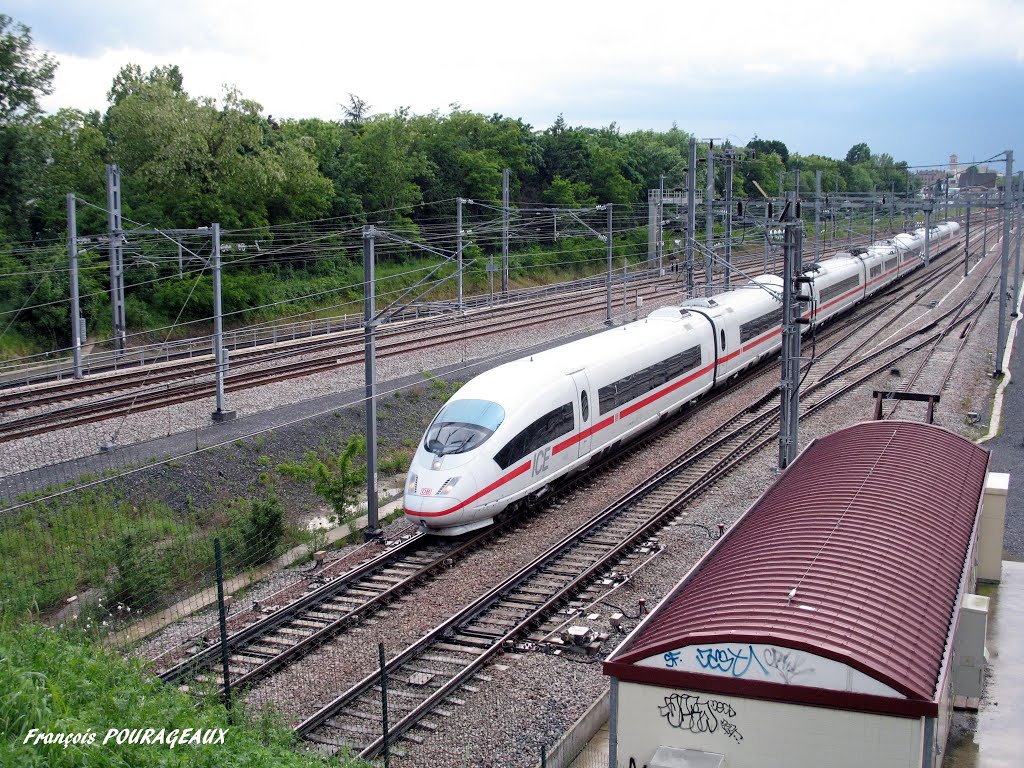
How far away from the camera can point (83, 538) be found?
15.7 metres

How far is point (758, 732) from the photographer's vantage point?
25.4 feet

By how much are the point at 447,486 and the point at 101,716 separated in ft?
25.7

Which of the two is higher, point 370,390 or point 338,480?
point 370,390

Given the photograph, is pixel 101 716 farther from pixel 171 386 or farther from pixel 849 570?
pixel 171 386

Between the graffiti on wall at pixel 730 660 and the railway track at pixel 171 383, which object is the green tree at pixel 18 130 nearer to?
the railway track at pixel 171 383

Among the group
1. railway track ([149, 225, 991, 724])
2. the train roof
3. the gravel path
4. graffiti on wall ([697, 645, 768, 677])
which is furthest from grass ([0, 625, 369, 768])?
the train roof

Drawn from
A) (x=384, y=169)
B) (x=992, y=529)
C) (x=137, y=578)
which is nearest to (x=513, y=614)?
(x=137, y=578)

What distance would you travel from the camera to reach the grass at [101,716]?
22.3ft

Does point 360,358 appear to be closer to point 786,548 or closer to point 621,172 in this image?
point 786,548

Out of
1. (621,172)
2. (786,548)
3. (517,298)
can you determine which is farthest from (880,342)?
(621,172)

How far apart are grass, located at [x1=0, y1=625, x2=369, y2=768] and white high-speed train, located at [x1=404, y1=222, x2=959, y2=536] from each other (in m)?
5.86

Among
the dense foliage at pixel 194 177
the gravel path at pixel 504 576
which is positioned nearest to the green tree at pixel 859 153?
the dense foliage at pixel 194 177

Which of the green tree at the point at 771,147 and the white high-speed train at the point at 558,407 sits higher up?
the green tree at the point at 771,147

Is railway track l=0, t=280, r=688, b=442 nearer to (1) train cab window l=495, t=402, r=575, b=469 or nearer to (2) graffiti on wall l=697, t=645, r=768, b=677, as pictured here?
(1) train cab window l=495, t=402, r=575, b=469
